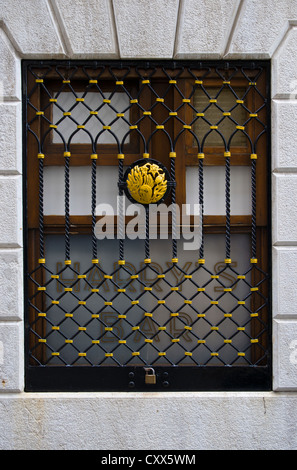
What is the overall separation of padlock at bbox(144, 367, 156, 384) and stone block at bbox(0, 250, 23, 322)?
1278 mm

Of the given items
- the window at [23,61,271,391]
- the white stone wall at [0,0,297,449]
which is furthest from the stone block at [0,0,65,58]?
the window at [23,61,271,391]

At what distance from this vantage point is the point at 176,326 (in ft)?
17.0

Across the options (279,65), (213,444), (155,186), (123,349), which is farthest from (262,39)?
(213,444)

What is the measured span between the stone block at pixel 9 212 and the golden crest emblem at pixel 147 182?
1.05 m

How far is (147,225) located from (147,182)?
402 millimetres

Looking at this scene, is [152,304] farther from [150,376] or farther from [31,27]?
[31,27]

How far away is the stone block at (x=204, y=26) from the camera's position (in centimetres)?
495

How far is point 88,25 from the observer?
16.3ft

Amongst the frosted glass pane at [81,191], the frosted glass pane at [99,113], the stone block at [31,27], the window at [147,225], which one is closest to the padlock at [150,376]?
the window at [147,225]

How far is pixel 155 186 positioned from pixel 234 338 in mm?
1628

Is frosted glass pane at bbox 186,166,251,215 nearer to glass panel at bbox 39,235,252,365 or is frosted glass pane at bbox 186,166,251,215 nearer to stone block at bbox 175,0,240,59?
glass panel at bbox 39,235,252,365

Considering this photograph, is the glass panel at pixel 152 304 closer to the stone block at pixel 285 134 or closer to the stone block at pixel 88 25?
the stone block at pixel 285 134

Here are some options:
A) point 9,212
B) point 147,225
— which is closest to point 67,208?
point 9,212
